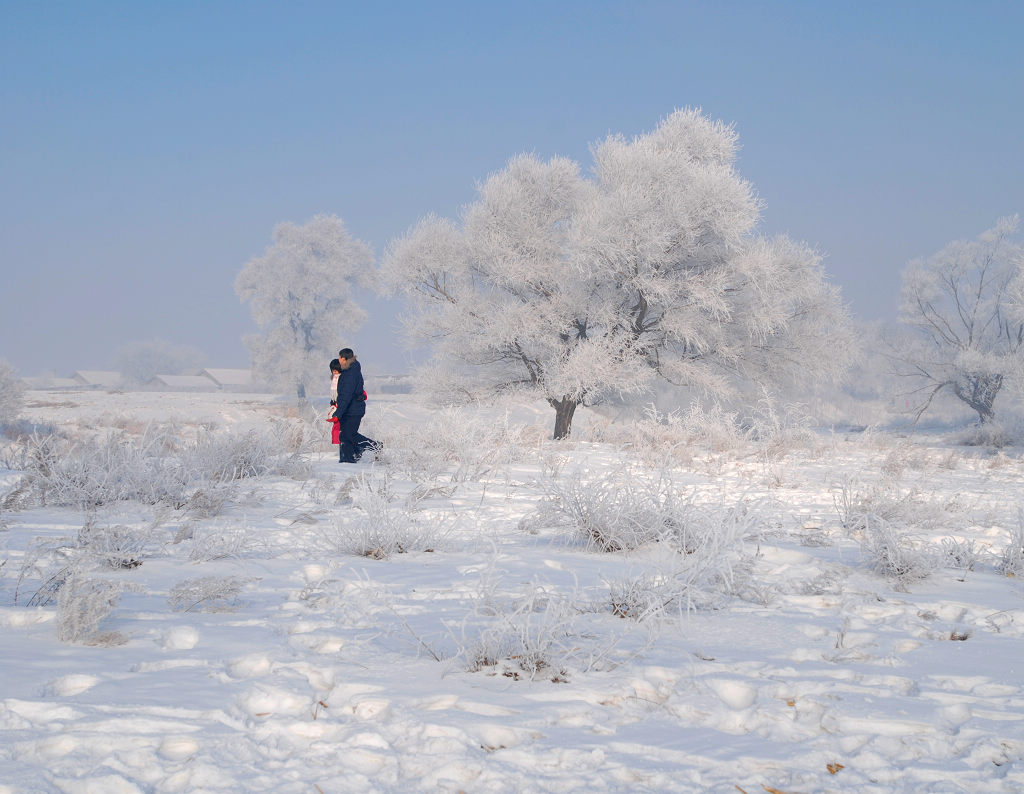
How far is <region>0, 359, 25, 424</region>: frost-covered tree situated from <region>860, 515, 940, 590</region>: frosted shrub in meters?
18.0

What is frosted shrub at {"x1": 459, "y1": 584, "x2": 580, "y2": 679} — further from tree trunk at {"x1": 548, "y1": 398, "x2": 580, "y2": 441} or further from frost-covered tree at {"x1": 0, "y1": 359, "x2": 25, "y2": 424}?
→ frost-covered tree at {"x1": 0, "y1": 359, "x2": 25, "y2": 424}

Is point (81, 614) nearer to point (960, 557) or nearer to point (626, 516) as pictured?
point (626, 516)

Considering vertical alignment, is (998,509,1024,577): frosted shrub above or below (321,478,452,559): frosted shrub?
above

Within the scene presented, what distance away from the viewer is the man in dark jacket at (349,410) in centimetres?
889

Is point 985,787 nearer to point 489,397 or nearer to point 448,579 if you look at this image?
point 448,579

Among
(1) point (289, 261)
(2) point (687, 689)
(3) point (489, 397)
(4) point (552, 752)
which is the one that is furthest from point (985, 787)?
(1) point (289, 261)

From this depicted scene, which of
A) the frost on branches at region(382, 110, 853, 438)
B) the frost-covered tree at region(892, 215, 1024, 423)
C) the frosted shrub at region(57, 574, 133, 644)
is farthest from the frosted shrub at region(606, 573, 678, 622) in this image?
the frost-covered tree at region(892, 215, 1024, 423)

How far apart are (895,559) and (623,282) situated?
12521 millimetres

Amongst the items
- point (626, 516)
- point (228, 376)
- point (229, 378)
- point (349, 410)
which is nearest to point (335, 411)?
point (349, 410)

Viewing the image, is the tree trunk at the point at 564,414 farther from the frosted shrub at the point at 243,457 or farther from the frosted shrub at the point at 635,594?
the frosted shrub at the point at 635,594

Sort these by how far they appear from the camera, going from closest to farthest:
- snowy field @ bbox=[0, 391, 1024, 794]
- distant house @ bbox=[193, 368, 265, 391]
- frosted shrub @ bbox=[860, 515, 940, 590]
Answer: snowy field @ bbox=[0, 391, 1024, 794] → frosted shrub @ bbox=[860, 515, 940, 590] → distant house @ bbox=[193, 368, 265, 391]

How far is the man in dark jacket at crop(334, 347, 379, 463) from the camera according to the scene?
29.2 ft

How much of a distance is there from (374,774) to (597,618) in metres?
1.33

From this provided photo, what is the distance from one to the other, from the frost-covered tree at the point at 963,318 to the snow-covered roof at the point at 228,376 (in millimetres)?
58171
